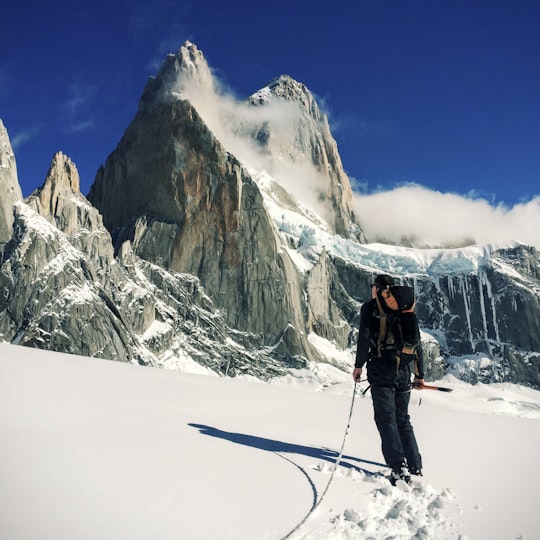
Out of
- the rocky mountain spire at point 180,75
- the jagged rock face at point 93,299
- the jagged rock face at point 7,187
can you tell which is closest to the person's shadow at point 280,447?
the jagged rock face at point 93,299

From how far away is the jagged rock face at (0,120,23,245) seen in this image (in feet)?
242

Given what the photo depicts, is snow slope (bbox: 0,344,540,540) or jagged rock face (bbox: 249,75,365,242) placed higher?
jagged rock face (bbox: 249,75,365,242)

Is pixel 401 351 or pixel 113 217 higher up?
pixel 113 217

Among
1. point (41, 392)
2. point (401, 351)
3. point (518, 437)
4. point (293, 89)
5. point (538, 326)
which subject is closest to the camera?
point (401, 351)

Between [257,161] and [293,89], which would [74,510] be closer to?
[257,161]

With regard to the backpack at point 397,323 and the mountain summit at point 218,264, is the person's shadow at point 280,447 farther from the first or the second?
the mountain summit at point 218,264

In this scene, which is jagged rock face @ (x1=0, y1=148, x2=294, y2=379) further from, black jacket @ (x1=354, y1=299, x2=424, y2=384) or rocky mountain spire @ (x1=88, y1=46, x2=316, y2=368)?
black jacket @ (x1=354, y1=299, x2=424, y2=384)

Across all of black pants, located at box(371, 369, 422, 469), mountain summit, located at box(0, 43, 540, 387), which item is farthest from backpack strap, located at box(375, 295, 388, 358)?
mountain summit, located at box(0, 43, 540, 387)

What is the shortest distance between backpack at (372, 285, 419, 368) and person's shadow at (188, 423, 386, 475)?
1113 mm

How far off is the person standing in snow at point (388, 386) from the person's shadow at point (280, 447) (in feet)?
1.18

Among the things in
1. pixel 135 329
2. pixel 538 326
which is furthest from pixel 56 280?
pixel 538 326

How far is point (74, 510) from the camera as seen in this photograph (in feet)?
7.90

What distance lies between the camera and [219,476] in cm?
330

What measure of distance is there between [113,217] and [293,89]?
109675 millimetres
